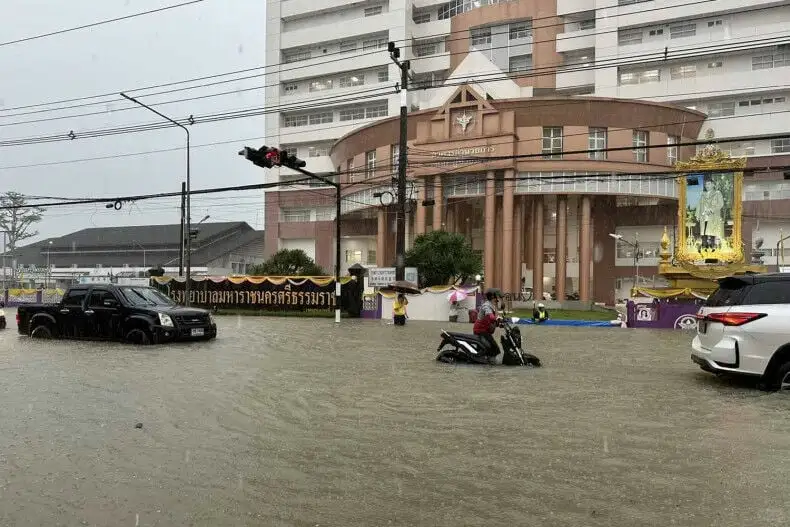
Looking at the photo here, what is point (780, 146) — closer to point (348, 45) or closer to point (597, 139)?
point (597, 139)

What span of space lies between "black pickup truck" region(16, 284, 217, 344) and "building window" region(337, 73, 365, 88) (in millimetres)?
51680

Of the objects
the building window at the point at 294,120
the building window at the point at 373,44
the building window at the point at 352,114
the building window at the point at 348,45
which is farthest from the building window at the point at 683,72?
the building window at the point at 294,120

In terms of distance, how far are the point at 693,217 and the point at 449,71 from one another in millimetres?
35279

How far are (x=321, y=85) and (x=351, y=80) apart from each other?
381cm

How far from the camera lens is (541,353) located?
14633 mm

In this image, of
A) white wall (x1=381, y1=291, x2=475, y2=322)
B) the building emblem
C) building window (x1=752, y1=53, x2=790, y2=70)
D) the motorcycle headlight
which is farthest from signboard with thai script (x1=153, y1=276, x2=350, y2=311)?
building window (x1=752, y1=53, x2=790, y2=70)

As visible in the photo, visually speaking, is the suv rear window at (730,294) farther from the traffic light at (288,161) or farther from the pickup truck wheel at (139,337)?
the pickup truck wheel at (139,337)

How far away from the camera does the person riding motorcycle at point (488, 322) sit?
1192 centimetres

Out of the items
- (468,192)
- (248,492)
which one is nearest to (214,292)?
(468,192)

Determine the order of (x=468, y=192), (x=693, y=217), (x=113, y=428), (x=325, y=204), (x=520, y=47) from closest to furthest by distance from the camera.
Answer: (x=113, y=428) < (x=693, y=217) < (x=468, y=192) < (x=520, y=47) < (x=325, y=204)

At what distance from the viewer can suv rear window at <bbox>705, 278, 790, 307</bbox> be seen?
8969mm

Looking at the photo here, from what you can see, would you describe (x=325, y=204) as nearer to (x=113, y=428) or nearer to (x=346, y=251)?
(x=346, y=251)

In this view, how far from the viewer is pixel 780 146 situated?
49938 millimetres

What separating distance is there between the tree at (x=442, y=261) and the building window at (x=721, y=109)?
92.5 feet
